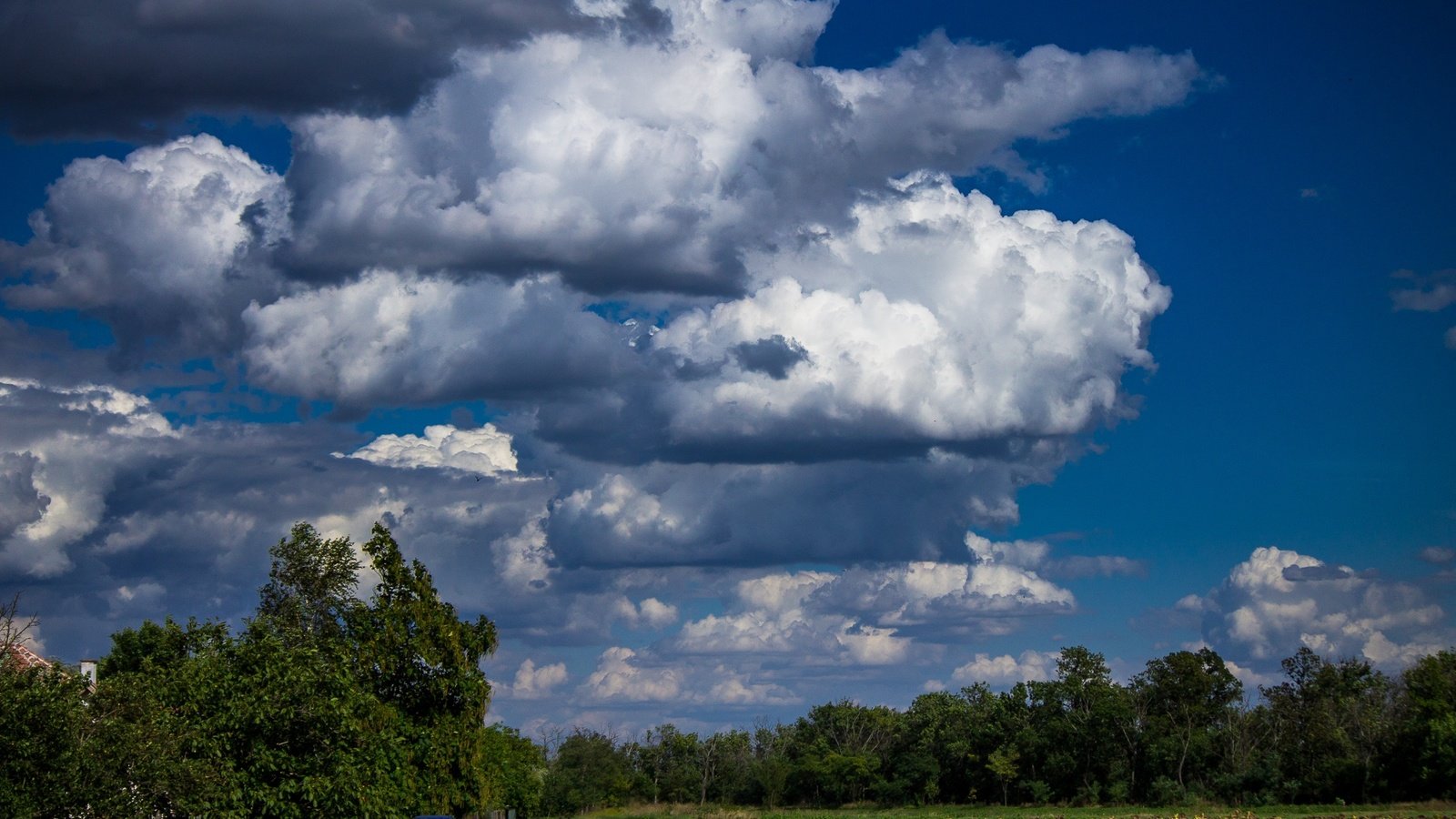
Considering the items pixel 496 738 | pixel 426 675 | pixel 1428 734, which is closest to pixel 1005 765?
pixel 1428 734

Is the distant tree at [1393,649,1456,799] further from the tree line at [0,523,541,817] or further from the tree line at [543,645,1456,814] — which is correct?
the tree line at [0,523,541,817]

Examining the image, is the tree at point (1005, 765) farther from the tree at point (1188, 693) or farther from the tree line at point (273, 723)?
the tree line at point (273, 723)

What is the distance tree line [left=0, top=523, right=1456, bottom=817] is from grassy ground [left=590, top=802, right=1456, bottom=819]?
16.1ft

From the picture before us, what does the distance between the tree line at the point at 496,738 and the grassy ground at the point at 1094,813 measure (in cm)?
489

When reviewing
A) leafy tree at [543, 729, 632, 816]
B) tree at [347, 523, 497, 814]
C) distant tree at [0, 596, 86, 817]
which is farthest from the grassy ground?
distant tree at [0, 596, 86, 817]

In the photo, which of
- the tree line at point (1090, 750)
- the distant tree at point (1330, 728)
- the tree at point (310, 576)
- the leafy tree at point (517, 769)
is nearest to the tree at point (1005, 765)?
the tree line at point (1090, 750)

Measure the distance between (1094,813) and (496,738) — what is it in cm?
4136

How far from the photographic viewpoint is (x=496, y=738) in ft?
270

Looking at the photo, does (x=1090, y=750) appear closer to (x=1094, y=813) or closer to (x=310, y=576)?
(x=1094, y=813)

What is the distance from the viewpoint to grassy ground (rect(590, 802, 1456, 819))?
68.3 m

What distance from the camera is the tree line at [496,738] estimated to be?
96.5 feet

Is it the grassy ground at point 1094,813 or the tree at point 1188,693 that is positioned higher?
the tree at point 1188,693

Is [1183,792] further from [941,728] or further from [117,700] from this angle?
[117,700]

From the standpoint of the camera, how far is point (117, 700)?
30.3 m
